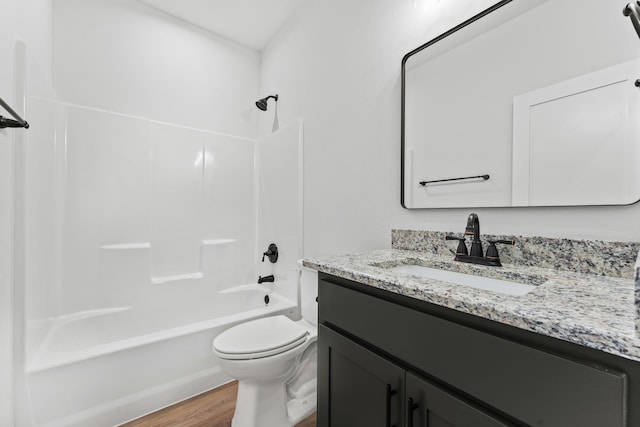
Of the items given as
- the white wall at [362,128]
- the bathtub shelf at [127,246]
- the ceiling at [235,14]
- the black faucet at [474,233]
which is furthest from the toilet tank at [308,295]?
the ceiling at [235,14]

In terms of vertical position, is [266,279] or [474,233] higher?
[474,233]

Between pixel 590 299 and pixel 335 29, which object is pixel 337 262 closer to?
pixel 590 299

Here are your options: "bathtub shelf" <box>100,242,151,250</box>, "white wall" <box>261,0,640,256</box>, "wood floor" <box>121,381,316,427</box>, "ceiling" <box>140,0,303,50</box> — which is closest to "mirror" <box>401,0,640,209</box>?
"white wall" <box>261,0,640,256</box>

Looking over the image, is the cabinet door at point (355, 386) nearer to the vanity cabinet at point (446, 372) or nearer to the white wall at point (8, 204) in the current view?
the vanity cabinet at point (446, 372)

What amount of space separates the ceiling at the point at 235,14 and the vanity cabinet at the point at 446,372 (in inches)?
86.7

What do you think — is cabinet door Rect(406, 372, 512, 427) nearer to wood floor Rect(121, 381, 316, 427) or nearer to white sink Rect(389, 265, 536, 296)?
white sink Rect(389, 265, 536, 296)

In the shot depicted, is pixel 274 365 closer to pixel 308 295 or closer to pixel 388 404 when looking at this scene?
pixel 308 295

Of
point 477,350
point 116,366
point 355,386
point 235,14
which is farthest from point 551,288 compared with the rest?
point 235,14

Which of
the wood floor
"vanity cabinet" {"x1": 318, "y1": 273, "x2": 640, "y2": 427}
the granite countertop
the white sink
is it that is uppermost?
the granite countertop

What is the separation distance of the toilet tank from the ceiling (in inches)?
79.6

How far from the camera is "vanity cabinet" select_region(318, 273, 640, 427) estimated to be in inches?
18.0

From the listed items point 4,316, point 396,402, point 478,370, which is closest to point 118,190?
point 4,316

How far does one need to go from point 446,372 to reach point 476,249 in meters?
0.53

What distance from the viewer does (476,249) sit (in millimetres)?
1027
